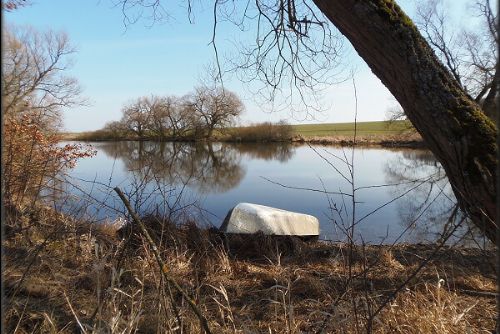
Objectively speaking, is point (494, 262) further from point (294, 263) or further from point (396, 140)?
point (396, 140)

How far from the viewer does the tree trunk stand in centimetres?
224

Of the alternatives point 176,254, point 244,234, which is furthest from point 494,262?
point 244,234

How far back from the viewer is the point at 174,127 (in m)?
4.37

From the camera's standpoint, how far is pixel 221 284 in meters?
3.36

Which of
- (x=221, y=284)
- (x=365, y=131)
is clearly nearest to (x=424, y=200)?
(x=221, y=284)

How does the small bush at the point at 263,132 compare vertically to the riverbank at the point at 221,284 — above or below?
below

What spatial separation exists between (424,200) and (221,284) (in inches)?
272

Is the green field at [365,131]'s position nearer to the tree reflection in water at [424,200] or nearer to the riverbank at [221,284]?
the tree reflection in water at [424,200]

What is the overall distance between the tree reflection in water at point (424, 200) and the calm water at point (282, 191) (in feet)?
0.12

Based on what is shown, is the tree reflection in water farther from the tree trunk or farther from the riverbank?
the riverbank

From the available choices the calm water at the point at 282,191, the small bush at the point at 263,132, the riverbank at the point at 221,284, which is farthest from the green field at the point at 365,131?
the riverbank at the point at 221,284

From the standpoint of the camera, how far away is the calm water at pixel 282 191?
13.2 feet

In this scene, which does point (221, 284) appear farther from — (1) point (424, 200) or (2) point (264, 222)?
(1) point (424, 200)

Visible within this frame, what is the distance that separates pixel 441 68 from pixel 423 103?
0.79 ft
